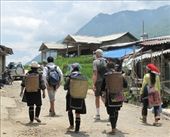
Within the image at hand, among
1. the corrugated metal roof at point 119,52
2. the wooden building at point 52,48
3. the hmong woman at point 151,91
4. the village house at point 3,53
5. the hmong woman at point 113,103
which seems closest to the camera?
the hmong woman at point 113,103

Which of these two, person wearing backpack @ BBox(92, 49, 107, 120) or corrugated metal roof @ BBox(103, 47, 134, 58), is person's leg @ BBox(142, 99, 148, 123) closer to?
person wearing backpack @ BBox(92, 49, 107, 120)

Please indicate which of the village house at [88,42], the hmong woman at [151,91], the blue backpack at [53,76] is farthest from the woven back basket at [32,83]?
the village house at [88,42]

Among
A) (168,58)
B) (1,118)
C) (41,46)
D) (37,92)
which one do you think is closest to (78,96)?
(37,92)

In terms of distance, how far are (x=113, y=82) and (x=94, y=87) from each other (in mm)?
2061

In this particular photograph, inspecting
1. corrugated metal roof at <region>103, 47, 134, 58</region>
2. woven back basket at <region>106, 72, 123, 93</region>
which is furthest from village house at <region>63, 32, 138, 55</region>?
woven back basket at <region>106, 72, 123, 93</region>

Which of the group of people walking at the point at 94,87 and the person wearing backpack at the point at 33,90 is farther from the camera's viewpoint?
the person wearing backpack at the point at 33,90

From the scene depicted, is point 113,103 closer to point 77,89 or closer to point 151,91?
point 77,89

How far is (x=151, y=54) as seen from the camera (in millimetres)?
19984

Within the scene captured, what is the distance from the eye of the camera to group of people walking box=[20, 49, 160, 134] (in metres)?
11.6

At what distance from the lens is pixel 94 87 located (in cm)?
1362

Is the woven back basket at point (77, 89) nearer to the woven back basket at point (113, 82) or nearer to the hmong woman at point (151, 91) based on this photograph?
the woven back basket at point (113, 82)

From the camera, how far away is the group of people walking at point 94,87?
11.6 meters

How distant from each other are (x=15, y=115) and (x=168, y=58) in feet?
→ 23.1

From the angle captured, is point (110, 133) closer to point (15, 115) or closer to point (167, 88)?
point (15, 115)
